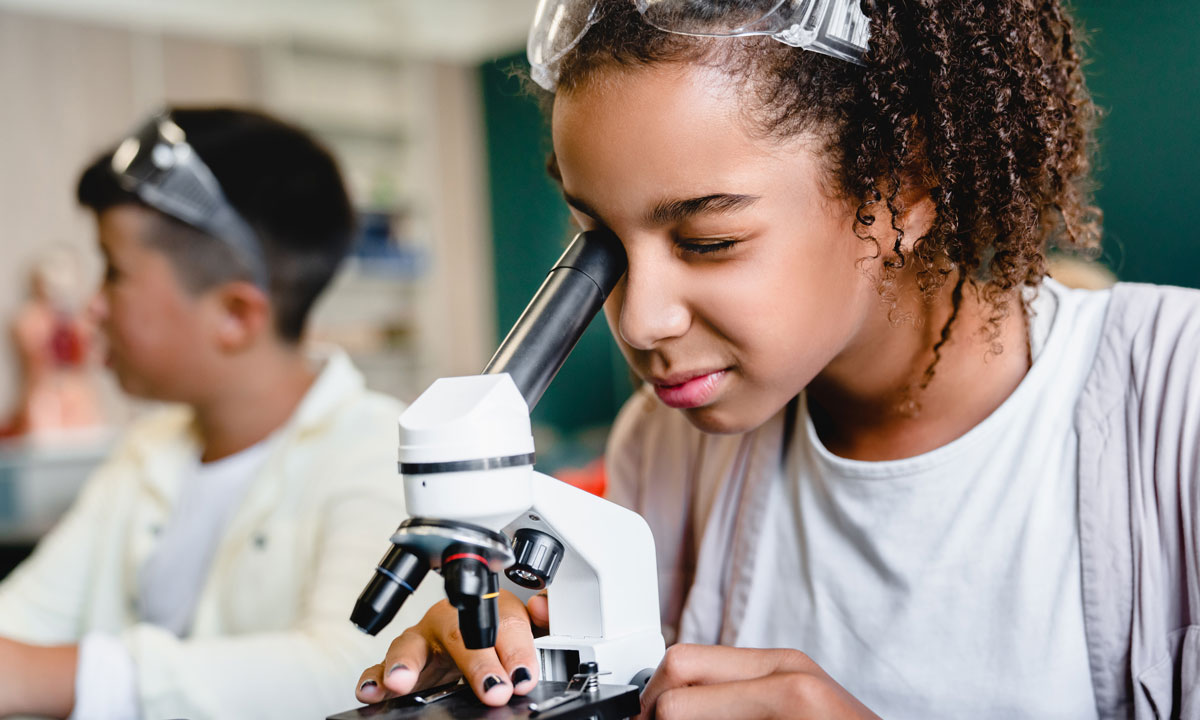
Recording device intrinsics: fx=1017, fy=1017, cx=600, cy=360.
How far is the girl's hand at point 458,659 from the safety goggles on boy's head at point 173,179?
847 mm

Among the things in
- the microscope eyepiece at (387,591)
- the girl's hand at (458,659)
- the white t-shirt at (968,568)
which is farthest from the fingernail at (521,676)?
the white t-shirt at (968,568)

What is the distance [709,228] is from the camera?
768 millimetres

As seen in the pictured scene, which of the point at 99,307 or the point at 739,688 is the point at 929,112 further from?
the point at 99,307

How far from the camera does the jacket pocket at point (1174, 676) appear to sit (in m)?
0.80

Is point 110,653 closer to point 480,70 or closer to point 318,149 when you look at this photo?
point 318,149

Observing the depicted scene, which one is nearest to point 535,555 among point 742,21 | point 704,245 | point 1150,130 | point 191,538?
point 704,245

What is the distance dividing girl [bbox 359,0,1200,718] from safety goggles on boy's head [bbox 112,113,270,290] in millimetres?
622

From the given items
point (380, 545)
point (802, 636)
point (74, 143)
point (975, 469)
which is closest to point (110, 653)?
point (380, 545)

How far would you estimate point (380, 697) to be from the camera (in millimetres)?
750

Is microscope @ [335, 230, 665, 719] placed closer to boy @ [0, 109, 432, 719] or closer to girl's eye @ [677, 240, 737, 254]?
girl's eye @ [677, 240, 737, 254]

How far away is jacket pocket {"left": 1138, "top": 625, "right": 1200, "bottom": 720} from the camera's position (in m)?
0.80

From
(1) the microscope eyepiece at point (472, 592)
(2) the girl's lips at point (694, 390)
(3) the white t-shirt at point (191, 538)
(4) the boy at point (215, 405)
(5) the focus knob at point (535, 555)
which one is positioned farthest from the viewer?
(3) the white t-shirt at point (191, 538)

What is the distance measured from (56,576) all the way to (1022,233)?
1.38m

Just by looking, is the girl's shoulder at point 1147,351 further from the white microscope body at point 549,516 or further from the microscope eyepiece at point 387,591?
the microscope eyepiece at point 387,591
